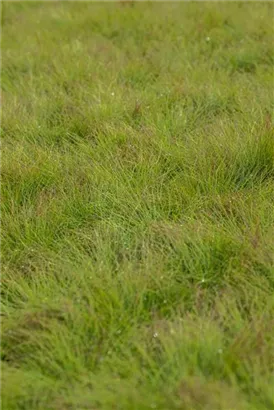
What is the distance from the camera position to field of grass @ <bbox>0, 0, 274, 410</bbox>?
173cm

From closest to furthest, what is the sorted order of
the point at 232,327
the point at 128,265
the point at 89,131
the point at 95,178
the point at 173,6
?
the point at 232,327 < the point at 128,265 < the point at 95,178 < the point at 89,131 < the point at 173,6

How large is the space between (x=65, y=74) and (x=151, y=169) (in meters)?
1.87

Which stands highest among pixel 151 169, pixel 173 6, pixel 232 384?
pixel 173 6

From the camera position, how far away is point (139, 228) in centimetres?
242

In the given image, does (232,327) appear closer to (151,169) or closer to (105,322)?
(105,322)

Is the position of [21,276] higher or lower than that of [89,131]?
lower

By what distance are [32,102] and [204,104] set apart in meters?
1.51

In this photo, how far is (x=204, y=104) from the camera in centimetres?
362

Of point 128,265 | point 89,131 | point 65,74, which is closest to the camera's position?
point 128,265

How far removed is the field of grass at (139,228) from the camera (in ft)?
5.69

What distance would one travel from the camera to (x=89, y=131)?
3.33 meters

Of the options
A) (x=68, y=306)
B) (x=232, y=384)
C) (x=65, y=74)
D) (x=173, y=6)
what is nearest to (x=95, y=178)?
(x=68, y=306)

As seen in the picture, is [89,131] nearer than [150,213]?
No

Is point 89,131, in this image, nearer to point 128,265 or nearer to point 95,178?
point 95,178
